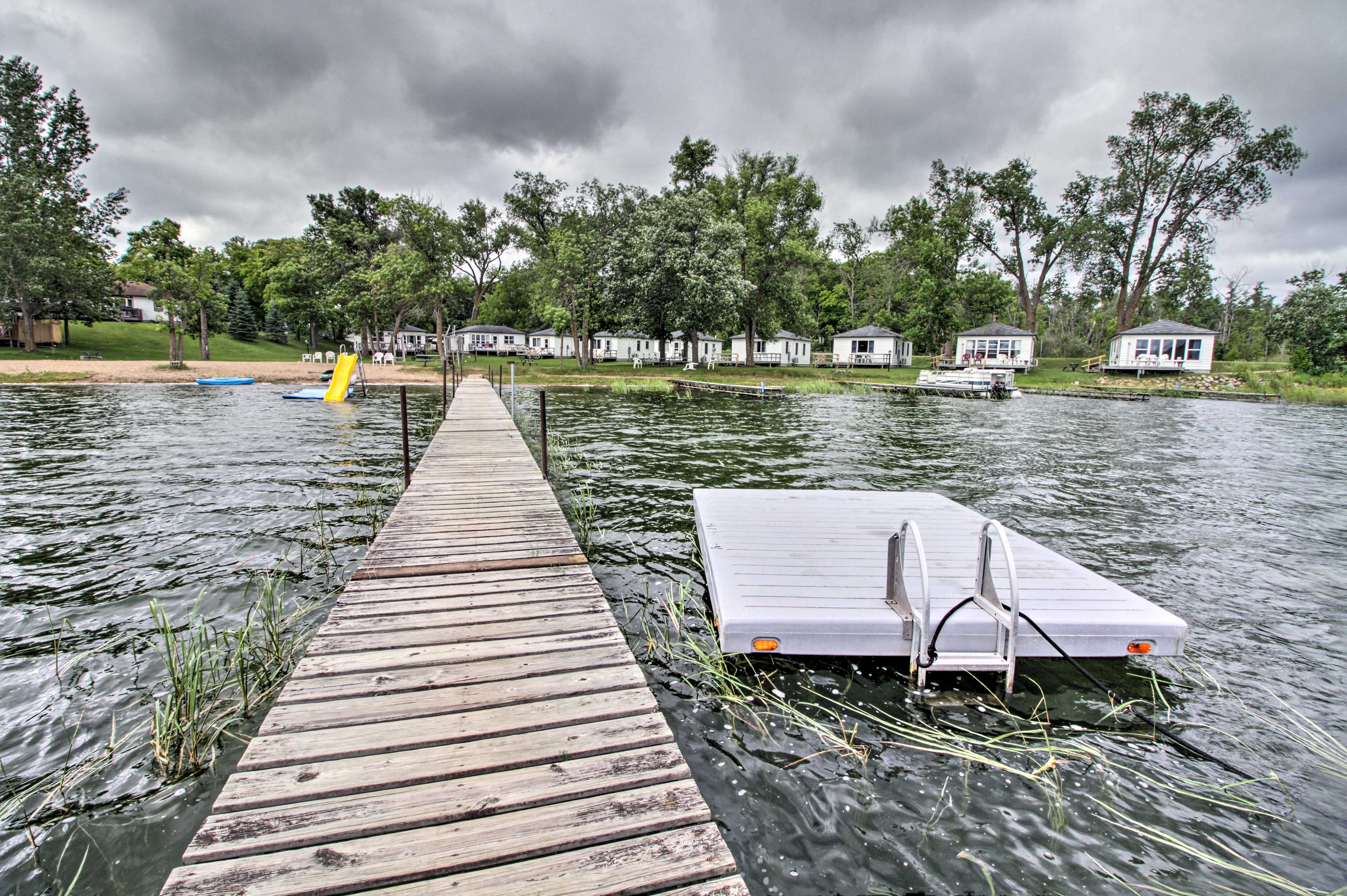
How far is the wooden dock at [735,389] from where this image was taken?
2853cm

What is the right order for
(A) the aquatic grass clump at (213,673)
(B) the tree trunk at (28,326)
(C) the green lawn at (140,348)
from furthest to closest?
(C) the green lawn at (140,348), (B) the tree trunk at (28,326), (A) the aquatic grass clump at (213,673)

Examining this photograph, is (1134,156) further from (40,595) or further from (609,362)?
(40,595)

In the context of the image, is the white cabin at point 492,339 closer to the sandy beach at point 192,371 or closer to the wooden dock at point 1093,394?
the sandy beach at point 192,371

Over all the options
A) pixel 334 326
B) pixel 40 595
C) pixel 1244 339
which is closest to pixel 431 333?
pixel 334 326

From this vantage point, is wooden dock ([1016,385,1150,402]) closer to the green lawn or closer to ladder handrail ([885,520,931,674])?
ladder handrail ([885,520,931,674])

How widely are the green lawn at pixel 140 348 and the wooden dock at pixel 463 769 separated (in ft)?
135

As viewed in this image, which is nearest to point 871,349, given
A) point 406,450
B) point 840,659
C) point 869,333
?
point 869,333

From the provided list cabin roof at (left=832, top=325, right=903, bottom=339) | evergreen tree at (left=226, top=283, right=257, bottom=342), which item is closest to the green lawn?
evergreen tree at (left=226, top=283, right=257, bottom=342)

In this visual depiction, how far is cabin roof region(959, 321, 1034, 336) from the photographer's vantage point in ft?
152

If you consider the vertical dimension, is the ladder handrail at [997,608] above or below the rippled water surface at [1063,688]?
above

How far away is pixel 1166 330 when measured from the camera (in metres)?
40.8

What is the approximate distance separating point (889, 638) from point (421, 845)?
301 cm

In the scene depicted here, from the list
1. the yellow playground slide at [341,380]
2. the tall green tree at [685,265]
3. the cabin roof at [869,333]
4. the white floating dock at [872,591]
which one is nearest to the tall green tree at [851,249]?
the cabin roof at [869,333]

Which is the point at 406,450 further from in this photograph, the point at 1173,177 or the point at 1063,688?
the point at 1173,177
